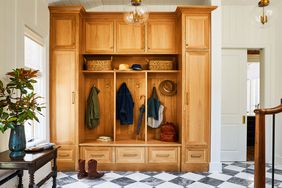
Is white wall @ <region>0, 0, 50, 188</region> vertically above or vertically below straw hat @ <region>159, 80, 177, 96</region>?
above

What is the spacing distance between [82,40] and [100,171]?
236cm

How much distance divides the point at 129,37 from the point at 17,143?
2733 millimetres

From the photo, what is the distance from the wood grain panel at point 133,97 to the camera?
4.54 meters

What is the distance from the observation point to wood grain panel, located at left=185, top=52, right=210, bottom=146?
397 centimetres

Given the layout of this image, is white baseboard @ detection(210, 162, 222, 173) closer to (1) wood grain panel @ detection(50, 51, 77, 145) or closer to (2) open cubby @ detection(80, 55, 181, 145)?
(2) open cubby @ detection(80, 55, 181, 145)

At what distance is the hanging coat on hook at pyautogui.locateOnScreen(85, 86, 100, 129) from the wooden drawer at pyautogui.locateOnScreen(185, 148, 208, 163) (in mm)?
1765

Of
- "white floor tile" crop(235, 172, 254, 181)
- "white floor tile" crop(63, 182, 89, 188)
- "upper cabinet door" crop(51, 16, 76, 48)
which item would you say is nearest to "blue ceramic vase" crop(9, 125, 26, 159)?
"white floor tile" crop(63, 182, 89, 188)

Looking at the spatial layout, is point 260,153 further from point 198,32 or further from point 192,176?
point 198,32

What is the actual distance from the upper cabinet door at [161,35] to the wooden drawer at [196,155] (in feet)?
6.02

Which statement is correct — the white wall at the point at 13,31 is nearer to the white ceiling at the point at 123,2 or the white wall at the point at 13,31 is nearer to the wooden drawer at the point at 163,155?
the white ceiling at the point at 123,2

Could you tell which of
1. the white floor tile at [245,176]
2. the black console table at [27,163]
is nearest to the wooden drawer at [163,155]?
the white floor tile at [245,176]

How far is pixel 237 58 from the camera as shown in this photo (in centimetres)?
467

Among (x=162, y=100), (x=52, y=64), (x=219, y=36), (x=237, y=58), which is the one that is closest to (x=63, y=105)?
(x=52, y=64)

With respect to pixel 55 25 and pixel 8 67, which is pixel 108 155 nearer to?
pixel 8 67
